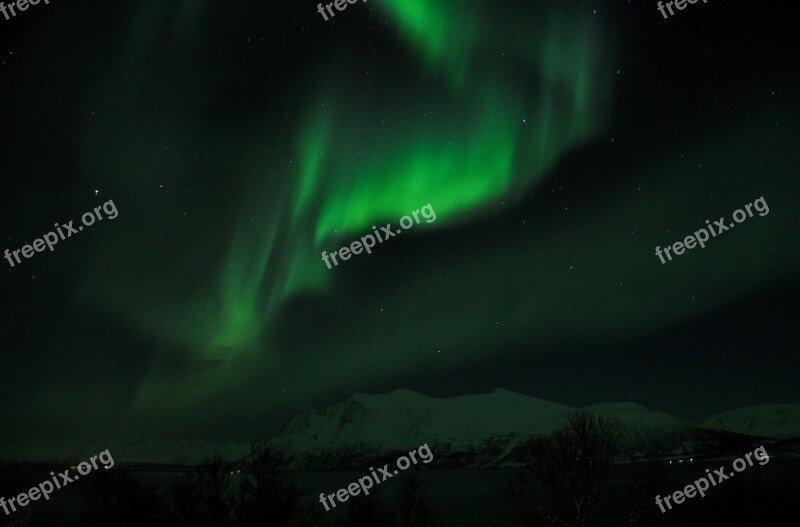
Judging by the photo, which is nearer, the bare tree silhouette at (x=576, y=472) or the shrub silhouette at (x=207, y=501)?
the bare tree silhouette at (x=576, y=472)

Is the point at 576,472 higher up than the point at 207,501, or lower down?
Result: lower down

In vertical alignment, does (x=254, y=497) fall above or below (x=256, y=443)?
below

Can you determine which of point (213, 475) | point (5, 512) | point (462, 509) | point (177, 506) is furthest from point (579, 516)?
point (462, 509)

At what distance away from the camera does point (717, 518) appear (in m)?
48.4

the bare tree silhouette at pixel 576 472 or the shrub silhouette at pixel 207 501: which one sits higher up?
the shrub silhouette at pixel 207 501

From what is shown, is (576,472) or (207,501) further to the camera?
(207,501)

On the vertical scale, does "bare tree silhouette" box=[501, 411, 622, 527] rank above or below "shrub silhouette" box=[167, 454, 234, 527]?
below

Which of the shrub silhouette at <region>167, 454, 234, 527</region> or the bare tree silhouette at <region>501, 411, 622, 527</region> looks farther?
the shrub silhouette at <region>167, 454, 234, 527</region>

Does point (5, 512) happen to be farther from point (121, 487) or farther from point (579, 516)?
point (579, 516)

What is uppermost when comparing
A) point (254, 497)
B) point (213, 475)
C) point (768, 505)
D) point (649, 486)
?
point (213, 475)

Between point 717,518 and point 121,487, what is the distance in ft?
147

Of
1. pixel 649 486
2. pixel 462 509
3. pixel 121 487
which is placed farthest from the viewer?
pixel 462 509

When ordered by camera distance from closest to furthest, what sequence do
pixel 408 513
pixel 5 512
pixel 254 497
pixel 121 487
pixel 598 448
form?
pixel 5 512, pixel 598 448, pixel 254 497, pixel 121 487, pixel 408 513

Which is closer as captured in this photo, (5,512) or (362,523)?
(5,512)
